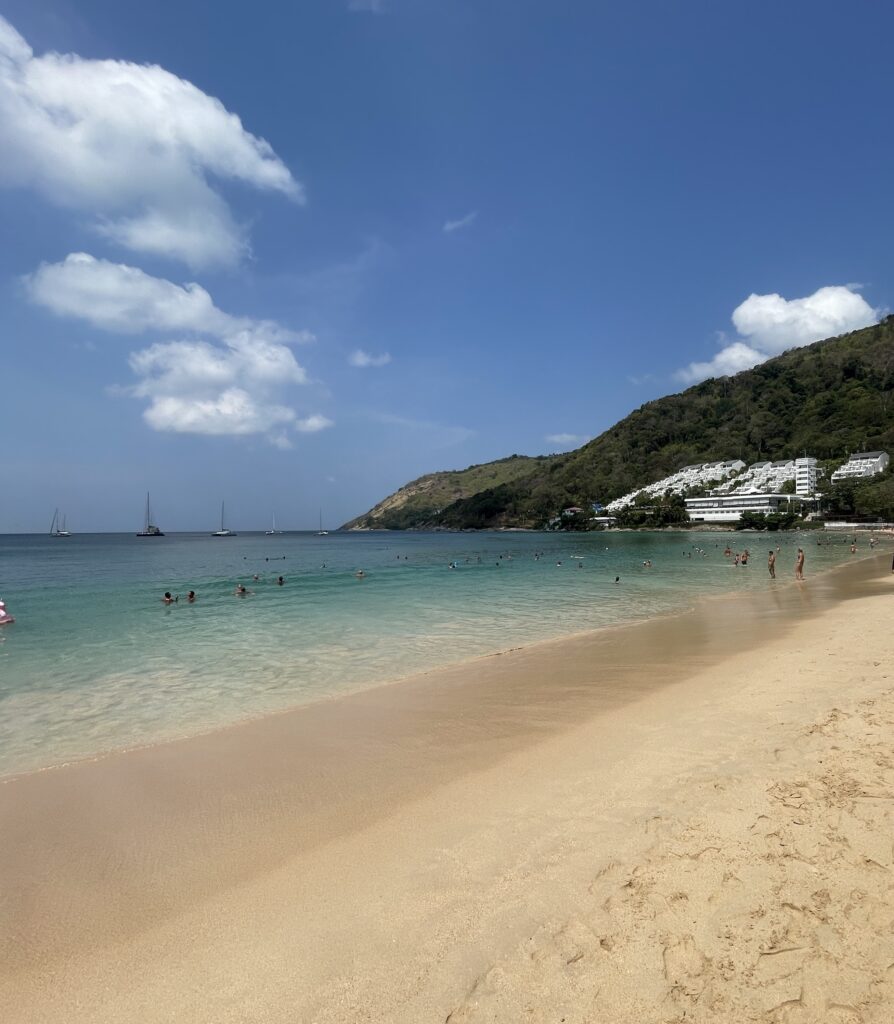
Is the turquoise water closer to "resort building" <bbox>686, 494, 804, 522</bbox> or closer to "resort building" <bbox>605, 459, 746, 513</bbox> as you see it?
"resort building" <bbox>686, 494, 804, 522</bbox>

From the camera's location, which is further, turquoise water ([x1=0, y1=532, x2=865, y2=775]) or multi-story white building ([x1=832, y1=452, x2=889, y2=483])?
multi-story white building ([x1=832, y1=452, x2=889, y2=483])

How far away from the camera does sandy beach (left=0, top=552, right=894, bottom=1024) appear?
121 inches

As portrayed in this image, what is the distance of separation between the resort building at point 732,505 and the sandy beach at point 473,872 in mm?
130989

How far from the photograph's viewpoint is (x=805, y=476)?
134 metres

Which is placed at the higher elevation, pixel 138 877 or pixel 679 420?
pixel 679 420

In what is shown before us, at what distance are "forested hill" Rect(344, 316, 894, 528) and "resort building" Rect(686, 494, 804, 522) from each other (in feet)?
98.5

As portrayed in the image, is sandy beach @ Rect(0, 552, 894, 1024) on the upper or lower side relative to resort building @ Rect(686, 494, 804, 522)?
lower

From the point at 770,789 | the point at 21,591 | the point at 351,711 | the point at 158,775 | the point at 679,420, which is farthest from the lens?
the point at 679,420

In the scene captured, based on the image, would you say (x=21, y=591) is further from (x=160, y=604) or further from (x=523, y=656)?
(x=523, y=656)

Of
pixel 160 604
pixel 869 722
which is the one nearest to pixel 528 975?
pixel 869 722

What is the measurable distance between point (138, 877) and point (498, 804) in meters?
3.14

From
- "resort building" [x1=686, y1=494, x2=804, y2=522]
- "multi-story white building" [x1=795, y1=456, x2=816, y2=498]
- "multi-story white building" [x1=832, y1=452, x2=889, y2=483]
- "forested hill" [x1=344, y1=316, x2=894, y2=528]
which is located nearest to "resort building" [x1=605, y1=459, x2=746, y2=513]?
"forested hill" [x1=344, y1=316, x2=894, y2=528]

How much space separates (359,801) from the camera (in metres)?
5.64

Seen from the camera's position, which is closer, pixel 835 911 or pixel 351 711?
pixel 835 911
